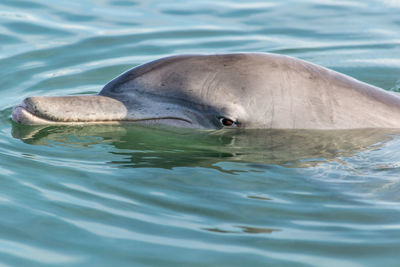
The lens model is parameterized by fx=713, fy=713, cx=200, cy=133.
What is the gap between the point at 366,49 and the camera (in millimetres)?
13492

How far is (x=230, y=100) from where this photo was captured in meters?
8.11

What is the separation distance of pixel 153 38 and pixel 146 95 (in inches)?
234

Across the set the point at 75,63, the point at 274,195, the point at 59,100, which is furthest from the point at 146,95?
the point at 75,63

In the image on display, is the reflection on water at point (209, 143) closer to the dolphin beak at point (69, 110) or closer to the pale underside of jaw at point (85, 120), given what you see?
the pale underside of jaw at point (85, 120)

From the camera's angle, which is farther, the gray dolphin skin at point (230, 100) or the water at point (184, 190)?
the gray dolphin skin at point (230, 100)

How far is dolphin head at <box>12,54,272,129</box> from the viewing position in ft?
26.6

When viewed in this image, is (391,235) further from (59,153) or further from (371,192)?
(59,153)

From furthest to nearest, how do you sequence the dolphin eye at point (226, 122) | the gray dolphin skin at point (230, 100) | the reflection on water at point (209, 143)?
the dolphin eye at point (226, 122) → the gray dolphin skin at point (230, 100) → the reflection on water at point (209, 143)

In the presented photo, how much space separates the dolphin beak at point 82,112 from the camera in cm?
831

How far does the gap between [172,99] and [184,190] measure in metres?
1.54

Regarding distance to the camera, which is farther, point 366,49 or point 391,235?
point 366,49

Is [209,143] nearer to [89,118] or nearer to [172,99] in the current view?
[172,99]

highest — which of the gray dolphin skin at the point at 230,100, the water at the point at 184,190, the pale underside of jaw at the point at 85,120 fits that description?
the gray dolphin skin at the point at 230,100

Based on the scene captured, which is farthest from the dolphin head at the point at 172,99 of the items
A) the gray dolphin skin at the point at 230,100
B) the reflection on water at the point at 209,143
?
the reflection on water at the point at 209,143
